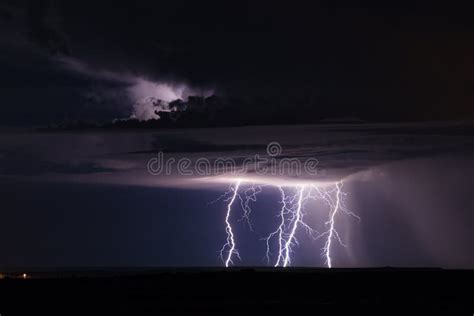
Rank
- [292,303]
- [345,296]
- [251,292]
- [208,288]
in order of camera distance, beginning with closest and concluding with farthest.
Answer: [292,303]
[345,296]
[251,292]
[208,288]

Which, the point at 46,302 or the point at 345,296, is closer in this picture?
the point at 46,302

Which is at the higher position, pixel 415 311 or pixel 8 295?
pixel 8 295

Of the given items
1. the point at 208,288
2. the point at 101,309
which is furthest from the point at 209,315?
the point at 208,288

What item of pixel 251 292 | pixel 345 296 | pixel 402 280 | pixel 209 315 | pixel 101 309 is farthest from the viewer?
A: pixel 402 280

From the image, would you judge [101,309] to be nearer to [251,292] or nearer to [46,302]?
[46,302]

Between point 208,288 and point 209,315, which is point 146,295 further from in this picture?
point 209,315

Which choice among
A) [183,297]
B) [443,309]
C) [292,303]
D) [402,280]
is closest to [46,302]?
[183,297]
